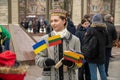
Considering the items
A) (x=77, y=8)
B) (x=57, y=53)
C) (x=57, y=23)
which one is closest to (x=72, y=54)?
(x=57, y=53)

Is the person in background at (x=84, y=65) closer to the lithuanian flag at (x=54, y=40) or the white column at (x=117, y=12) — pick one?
the lithuanian flag at (x=54, y=40)

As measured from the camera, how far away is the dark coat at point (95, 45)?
772 cm

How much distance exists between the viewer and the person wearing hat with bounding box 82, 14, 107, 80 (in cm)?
773

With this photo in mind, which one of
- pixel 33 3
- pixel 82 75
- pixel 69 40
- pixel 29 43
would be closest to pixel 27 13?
pixel 33 3

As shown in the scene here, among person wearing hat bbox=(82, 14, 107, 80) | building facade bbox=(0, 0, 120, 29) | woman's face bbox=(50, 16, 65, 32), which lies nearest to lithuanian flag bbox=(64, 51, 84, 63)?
woman's face bbox=(50, 16, 65, 32)

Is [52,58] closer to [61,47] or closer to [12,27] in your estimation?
[61,47]

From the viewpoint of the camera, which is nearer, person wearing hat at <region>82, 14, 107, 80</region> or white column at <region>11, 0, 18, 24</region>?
person wearing hat at <region>82, 14, 107, 80</region>

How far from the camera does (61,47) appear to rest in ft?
14.3

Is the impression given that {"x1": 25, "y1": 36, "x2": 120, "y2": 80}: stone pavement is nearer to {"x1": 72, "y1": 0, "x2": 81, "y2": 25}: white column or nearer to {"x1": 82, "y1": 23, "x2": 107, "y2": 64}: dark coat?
{"x1": 82, "y1": 23, "x2": 107, "y2": 64}: dark coat

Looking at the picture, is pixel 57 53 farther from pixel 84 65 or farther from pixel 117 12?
pixel 117 12

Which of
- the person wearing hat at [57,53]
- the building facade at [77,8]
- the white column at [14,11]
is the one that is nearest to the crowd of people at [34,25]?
the building facade at [77,8]

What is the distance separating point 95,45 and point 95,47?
0.15 ft

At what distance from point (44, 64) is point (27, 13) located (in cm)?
3411

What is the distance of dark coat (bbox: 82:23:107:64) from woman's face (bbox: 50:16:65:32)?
3.40 m
